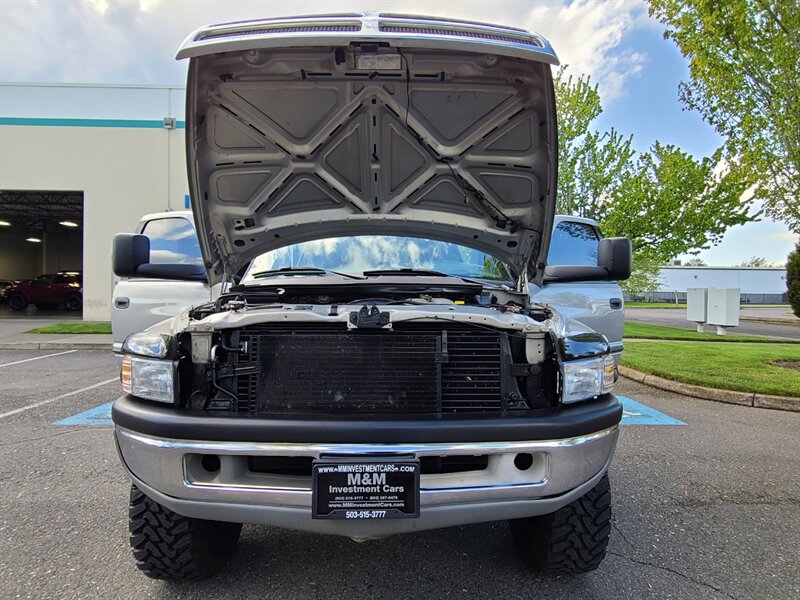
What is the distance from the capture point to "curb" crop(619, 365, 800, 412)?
555 centimetres

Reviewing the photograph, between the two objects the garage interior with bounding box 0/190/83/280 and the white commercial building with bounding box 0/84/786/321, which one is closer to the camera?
the white commercial building with bounding box 0/84/786/321

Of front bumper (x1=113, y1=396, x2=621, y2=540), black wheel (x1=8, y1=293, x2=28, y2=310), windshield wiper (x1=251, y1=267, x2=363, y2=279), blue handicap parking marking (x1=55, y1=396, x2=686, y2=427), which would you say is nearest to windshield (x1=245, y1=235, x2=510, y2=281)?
Answer: windshield wiper (x1=251, y1=267, x2=363, y2=279)

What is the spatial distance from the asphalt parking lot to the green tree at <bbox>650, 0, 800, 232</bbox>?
4922mm

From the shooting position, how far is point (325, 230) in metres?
3.22

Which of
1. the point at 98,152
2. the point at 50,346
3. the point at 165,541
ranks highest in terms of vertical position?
the point at 98,152

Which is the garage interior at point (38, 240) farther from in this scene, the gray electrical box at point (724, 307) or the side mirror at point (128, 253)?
the gray electrical box at point (724, 307)

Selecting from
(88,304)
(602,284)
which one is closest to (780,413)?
(602,284)

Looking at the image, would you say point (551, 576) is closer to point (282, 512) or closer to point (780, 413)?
point (282, 512)

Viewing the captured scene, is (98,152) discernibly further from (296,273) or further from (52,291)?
(296,273)

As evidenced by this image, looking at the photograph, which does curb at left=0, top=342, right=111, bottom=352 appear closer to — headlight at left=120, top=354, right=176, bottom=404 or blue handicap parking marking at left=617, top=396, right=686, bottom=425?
headlight at left=120, top=354, right=176, bottom=404

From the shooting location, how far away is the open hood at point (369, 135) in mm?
2170

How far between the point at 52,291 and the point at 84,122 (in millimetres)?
A: 9847

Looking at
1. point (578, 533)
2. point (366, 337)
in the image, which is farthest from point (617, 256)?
point (366, 337)

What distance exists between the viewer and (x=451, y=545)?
8.21 ft
